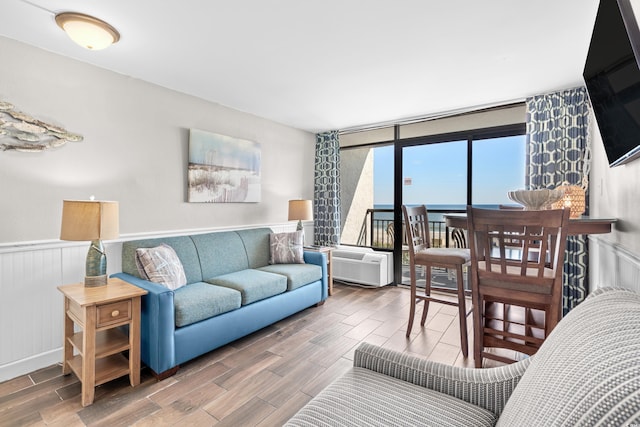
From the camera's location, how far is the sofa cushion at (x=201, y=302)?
7.40 ft

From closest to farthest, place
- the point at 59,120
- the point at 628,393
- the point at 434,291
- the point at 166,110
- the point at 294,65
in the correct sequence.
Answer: the point at 628,393 < the point at 59,120 < the point at 294,65 < the point at 166,110 < the point at 434,291

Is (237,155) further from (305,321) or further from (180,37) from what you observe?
(305,321)

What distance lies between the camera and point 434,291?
4.16 m

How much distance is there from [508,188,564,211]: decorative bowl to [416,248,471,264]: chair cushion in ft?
2.00

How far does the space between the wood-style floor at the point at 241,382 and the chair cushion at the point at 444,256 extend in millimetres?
745

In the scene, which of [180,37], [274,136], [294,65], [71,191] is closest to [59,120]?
[71,191]

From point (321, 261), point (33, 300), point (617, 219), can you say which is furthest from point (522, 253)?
point (33, 300)

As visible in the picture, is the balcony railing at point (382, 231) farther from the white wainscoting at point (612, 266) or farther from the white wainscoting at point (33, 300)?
the white wainscoting at point (33, 300)

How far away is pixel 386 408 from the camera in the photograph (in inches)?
40.9

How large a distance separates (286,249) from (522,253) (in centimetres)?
249

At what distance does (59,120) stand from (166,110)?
35.9 inches

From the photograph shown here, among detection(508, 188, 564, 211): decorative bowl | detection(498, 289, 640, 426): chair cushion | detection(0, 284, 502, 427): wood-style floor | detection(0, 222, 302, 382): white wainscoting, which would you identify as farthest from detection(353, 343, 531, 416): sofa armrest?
detection(0, 222, 302, 382): white wainscoting

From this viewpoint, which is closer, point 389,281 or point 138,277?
point 138,277

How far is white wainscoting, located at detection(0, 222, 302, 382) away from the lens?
2174 millimetres
